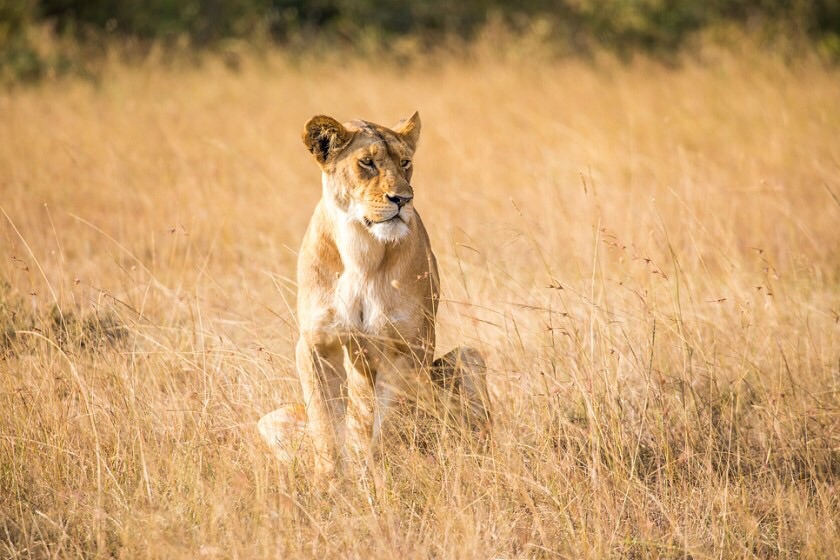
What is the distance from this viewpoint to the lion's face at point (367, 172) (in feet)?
12.6

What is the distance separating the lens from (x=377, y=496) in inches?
147

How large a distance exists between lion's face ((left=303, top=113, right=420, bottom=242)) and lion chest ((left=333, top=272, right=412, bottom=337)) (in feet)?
0.74

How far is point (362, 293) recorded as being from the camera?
396cm

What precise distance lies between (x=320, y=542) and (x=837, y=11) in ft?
51.0

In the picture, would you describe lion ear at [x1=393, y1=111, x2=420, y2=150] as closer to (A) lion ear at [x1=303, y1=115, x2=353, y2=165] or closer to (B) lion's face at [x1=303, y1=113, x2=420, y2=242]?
(B) lion's face at [x1=303, y1=113, x2=420, y2=242]

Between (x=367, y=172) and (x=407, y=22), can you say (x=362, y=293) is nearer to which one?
(x=367, y=172)

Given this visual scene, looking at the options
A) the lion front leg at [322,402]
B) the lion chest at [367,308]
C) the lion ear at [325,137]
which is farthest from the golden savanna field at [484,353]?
the lion ear at [325,137]

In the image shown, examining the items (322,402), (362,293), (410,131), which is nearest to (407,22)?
(410,131)

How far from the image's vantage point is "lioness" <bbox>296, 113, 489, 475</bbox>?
3908mm

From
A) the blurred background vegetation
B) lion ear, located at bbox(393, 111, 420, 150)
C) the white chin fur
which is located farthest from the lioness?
the blurred background vegetation

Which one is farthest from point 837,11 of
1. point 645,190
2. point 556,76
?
point 645,190

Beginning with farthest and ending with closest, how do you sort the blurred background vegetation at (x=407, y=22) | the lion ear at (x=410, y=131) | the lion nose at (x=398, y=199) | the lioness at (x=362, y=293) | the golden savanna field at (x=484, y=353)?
1. the blurred background vegetation at (x=407, y=22)
2. the lion ear at (x=410, y=131)
3. the lioness at (x=362, y=293)
4. the lion nose at (x=398, y=199)
5. the golden savanna field at (x=484, y=353)

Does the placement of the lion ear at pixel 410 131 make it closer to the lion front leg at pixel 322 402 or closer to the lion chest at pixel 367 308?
the lion chest at pixel 367 308

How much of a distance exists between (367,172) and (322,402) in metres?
0.97
